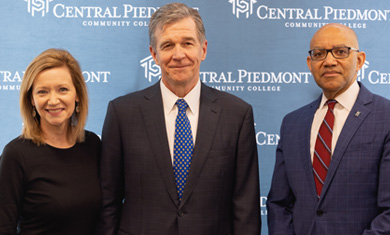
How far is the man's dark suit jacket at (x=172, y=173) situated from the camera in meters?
1.90

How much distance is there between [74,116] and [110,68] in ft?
3.16

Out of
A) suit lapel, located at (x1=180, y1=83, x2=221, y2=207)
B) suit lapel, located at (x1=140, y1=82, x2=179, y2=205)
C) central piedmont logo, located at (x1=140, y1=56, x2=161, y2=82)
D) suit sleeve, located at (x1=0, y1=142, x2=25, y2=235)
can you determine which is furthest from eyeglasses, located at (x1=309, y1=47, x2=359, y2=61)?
suit sleeve, located at (x1=0, y1=142, x2=25, y2=235)

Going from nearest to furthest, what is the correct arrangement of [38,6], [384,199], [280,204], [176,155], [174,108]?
1. [384,199]
2. [176,155]
3. [174,108]
4. [280,204]
5. [38,6]

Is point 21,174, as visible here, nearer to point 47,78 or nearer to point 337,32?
point 47,78

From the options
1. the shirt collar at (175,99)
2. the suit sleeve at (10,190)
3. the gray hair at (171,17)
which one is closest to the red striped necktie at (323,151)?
the shirt collar at (175,99)

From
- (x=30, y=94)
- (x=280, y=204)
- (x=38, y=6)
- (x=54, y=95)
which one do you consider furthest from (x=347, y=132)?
(x=38, y=6)

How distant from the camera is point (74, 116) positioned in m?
2.16

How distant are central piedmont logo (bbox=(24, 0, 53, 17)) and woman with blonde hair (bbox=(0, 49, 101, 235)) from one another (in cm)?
115

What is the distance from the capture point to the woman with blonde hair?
188cm

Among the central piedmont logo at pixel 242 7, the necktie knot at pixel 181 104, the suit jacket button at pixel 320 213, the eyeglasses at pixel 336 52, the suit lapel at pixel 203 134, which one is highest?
the central piedmont logo at pixel 242 7

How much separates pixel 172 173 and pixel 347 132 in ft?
2.70

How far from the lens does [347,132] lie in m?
1.93

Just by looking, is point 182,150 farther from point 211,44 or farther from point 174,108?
point 211,44

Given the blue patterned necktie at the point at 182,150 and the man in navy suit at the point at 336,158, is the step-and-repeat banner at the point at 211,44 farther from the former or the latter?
the blue patterned necktie at the point at 182,150
